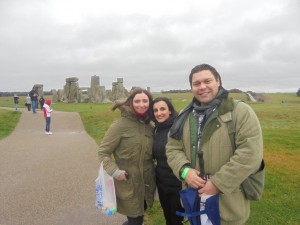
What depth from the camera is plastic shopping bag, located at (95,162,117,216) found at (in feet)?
13.7

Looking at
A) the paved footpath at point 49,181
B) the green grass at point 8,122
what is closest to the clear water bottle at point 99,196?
the paved footpath at point 49,181

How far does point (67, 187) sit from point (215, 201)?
17.4 feet

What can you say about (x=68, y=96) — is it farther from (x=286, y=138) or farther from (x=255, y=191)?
(x=255, y=191)

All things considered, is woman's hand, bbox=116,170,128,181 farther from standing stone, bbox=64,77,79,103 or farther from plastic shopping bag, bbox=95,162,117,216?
standing stone, bbox=64,77,79,103

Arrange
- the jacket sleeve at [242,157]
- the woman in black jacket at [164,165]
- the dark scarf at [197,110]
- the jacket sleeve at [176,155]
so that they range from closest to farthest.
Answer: the jacket sleeve at [242,157] < the dark scarf at [197,110] < the jacket sleeve at [176,155] < the woman in black jacket at [164,165]

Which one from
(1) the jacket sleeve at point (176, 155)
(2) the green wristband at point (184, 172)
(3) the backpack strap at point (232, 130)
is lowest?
(2) the green wristband at point (184, 172)

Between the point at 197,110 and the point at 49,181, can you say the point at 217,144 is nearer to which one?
the point at 197,110

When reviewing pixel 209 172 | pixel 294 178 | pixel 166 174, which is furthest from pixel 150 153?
pixel 294 178

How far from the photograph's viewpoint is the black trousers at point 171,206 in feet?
14.3

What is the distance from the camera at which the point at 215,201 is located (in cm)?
306

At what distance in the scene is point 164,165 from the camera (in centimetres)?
429

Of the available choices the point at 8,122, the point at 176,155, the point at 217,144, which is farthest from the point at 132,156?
the point at 8,122

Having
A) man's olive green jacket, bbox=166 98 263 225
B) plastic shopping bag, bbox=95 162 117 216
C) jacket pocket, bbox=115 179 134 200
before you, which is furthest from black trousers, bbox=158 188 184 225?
man's olive green jacket, bbox=166 98 263 225

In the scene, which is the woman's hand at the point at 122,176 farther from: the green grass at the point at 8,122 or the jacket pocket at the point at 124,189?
the green grass at the point at 8,122
